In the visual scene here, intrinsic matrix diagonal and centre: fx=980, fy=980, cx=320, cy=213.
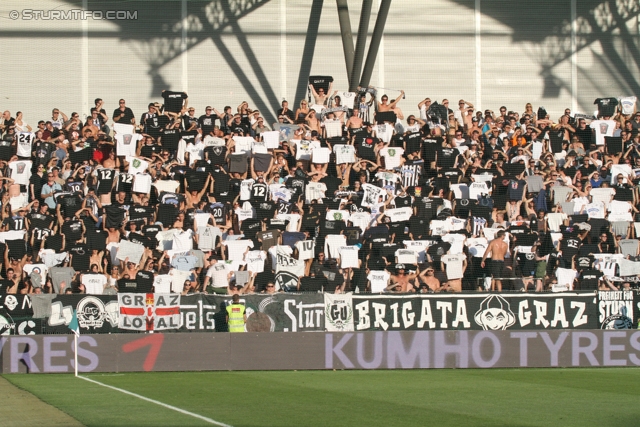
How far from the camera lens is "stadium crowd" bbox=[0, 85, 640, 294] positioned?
25.4 meters

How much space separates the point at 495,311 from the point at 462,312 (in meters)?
0.82

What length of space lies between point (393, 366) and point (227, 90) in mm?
16955

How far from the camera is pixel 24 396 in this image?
1597 cm

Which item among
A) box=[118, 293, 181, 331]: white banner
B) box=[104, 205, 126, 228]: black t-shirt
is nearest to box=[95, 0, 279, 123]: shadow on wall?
box=[104, 205, 126, 228]: black t-shirt

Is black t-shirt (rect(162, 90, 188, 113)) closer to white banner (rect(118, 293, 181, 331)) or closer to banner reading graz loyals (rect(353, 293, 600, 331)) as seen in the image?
white banner (rect(118, 293, 181, 331))

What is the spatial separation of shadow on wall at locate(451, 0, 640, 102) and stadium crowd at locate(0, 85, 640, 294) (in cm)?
561

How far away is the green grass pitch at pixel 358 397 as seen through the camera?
13.1 metres

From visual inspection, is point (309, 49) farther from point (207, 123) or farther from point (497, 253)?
point (497, 253)

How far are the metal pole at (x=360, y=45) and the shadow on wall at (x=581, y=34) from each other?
6295 mm

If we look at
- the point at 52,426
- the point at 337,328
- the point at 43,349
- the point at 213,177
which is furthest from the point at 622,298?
the point at 52,426

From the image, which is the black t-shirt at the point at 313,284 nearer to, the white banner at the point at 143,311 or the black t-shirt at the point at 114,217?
the white banner at the point at 143,311

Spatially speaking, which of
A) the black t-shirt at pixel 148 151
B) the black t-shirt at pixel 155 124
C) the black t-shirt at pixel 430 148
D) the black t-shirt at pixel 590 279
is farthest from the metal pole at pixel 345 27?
the black t-shirt at pixel 590 279

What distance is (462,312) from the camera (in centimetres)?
2381

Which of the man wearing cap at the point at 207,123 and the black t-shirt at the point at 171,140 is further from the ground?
the man wearing cap at the point at 207,123
